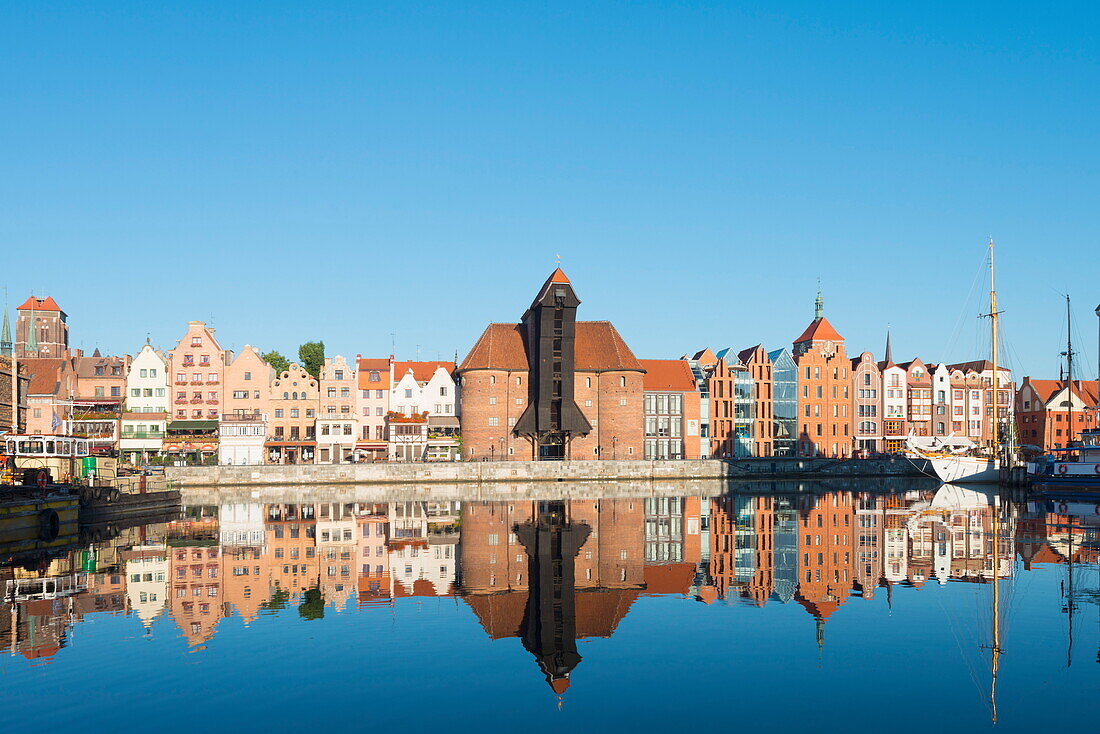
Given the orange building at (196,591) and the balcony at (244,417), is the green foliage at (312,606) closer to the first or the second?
the orange building at (196,591)

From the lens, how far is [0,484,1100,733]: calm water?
19.1 m

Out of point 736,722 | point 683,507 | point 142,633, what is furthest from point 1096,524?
point 142,633

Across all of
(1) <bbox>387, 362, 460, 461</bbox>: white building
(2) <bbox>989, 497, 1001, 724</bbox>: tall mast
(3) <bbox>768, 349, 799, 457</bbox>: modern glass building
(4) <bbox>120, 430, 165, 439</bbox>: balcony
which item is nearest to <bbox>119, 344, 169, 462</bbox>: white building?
(4) <bbox>120, 430, 165, 439</bbox>: balcony

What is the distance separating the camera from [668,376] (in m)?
119

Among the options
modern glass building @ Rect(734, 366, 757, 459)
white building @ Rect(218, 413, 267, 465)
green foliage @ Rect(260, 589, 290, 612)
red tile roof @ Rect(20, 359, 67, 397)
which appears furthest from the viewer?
modern glass building @ Rect(734, 366, 757, 459)

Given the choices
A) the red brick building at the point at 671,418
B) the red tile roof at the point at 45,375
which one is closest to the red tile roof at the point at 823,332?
the red brick building at the point at 671,418

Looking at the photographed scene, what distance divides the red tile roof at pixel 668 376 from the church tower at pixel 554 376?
13938 millimetres

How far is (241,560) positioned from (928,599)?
28256 millimetres

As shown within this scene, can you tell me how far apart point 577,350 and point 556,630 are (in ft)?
279

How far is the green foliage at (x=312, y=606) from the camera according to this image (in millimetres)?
28766

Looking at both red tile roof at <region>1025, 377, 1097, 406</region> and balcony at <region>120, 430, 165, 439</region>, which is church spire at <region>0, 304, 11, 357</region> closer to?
balcony at <region>120, 430, 165, 439</region>

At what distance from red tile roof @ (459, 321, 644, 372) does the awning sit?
28.7 m

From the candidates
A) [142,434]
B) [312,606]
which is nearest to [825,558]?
[312,606]

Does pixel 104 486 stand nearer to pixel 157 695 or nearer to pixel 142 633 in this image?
pixel 142 633
